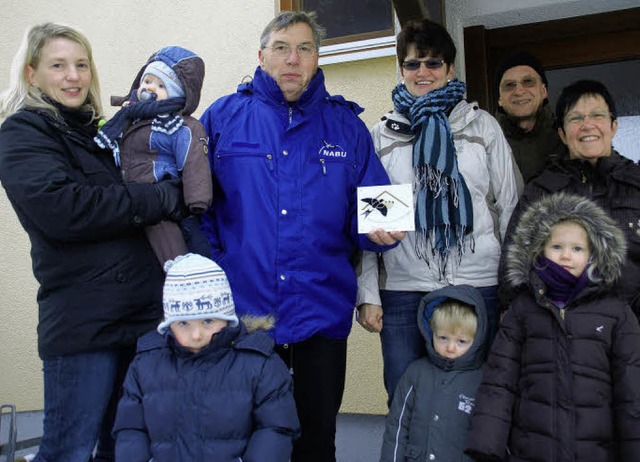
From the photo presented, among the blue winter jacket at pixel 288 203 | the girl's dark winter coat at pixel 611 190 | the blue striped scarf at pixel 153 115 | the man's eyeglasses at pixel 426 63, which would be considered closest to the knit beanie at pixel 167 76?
the blue striped scarf at pixel 153 115

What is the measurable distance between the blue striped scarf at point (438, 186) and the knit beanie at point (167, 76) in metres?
1.03

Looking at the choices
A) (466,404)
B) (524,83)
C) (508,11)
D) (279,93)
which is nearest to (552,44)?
(508,11)

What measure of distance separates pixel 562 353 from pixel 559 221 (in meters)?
0.53

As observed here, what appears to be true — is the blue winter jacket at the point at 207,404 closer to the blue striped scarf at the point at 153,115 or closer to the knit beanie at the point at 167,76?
the blue striped scarf at the point at 153,115

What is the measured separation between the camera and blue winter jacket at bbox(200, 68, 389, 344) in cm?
258

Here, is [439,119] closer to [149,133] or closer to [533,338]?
[533,338]

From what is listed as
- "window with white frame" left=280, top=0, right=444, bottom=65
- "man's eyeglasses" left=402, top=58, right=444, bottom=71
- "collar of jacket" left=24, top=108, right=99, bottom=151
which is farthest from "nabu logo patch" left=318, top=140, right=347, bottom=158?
"window with white frame" left=280, top=0, right=444, bottom=65

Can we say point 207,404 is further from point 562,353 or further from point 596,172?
point 596,172

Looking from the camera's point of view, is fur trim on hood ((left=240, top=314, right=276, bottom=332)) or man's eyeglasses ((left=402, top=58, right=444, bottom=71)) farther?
man's eyeglasses ((left=402, top=58, right=444, bottom=71))

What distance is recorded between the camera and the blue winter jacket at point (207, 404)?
2.24 meters

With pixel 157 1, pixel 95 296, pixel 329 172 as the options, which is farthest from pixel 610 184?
pixel 157 1

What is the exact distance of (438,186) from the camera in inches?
110

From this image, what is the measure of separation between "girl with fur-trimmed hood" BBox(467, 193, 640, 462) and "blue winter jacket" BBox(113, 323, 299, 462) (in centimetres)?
76

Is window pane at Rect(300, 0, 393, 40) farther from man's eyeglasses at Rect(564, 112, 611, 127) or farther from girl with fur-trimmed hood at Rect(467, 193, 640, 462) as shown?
girl with fur-trimmed hood at Rect(467, 193, 640, 462)
